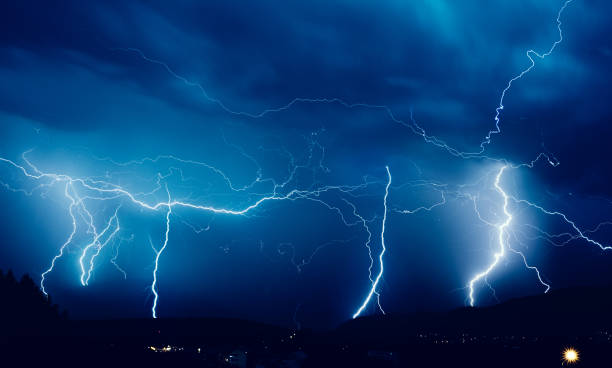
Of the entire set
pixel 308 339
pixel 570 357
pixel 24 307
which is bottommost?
pixel 570 357

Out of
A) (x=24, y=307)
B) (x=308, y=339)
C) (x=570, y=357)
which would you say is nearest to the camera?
(x=570, y=357)

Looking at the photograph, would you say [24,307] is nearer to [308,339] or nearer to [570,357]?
[308,339]

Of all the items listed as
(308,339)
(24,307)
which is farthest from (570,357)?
(24,307)

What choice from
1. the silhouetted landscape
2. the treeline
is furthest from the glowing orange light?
the treeline

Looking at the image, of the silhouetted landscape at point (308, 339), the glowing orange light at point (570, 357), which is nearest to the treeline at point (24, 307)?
the silhouetted landscape at point (308, 339)

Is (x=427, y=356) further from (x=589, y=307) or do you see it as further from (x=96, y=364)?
(x=589, y=307)

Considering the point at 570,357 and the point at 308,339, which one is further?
the point at 308,339

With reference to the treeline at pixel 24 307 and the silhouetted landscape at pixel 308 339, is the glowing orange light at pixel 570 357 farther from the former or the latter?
the treeline at pixel 24 307

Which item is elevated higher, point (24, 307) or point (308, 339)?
point (24, 307)
